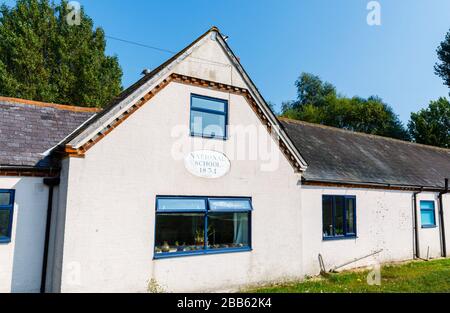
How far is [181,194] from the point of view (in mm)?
9266

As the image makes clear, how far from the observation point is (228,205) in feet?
32.8

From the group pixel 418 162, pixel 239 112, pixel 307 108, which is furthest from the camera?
pixel 307 108

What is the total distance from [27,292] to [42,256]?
891 mm

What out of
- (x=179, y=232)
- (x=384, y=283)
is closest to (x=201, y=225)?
(x=179, y=232)

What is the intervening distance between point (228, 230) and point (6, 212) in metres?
5.96

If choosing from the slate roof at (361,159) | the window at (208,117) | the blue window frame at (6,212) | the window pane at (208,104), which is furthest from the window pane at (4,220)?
the slate roof at (361,159)

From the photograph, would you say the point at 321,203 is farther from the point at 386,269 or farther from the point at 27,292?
the point at 27,292

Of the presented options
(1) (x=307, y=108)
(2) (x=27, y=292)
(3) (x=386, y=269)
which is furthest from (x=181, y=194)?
(1) (x=307, y=108)

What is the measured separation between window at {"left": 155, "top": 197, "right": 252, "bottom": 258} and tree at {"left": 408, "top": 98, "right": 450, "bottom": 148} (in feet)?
133

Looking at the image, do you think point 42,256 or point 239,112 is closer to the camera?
point 42,256

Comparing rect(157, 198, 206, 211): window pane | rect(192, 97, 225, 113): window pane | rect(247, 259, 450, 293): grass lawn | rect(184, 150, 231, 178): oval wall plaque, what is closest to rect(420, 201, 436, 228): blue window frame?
rect(247, 259, 450, 293): grass lawn

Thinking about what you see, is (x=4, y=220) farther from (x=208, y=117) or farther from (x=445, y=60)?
(x=445, y=60)

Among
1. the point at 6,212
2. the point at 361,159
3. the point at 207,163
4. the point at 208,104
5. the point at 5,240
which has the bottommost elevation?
the point at 5,240
